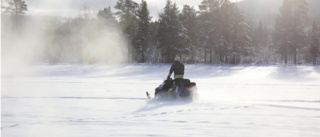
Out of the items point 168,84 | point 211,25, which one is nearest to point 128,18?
point 211,25

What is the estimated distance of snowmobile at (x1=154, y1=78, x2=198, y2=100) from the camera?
34.6 ft

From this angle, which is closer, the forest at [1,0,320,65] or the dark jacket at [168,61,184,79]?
the dark jacket at [168,61,184,79]

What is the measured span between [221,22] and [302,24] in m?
15.3

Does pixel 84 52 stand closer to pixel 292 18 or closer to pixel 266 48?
pixel 292 18

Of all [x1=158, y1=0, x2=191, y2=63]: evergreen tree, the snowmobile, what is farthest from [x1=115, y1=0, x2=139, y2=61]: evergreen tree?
the snowmobile

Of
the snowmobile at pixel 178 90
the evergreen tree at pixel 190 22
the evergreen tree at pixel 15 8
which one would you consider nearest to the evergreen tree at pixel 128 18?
the evergreen tree at pixel 190 22

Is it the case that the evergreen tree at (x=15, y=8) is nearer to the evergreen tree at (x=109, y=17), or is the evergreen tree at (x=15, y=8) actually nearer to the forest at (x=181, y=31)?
the forest at (x=181, y=31)

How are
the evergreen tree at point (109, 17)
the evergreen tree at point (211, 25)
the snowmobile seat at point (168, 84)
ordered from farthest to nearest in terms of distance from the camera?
the evergreen tree at point (109, 17), the evergreen tree at point (211, 25), the snowmobile seat at point (168, 84)

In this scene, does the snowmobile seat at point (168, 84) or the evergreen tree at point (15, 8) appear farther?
the evergreen tree at point (15, 8)

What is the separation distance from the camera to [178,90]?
34.9 ft

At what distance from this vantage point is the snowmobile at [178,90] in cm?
1055

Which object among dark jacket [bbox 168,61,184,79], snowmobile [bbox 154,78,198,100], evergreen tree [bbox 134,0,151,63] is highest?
evergreen tree [bbox 134,0,151,63]

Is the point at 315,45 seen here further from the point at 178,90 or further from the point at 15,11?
the point at 15,11

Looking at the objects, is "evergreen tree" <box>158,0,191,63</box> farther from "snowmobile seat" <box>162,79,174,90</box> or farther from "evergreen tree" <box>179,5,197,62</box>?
"snowmobile seat" <box>162,79,174,90</box>
